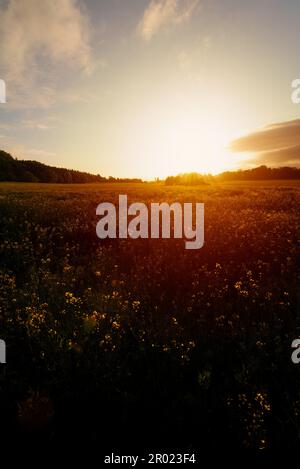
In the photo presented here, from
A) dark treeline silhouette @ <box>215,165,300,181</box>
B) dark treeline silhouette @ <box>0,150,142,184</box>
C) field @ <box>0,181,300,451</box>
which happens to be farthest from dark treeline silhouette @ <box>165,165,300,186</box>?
field @ <box>0,181,300,451</box>

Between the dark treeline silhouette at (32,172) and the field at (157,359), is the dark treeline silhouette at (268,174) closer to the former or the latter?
the dark treeline silhouette at (32,172)

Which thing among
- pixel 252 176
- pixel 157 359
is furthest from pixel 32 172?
pixel 157 359

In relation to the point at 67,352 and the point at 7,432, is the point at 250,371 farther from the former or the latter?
the point at 7,432

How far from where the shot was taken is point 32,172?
88812 millimetres

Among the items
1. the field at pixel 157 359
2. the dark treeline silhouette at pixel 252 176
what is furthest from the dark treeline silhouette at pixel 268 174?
the field at pixel 157 359

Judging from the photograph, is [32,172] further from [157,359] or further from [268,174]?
[157,359]

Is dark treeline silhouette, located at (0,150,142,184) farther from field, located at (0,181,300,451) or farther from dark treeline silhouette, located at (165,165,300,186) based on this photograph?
field, located at (0,181,300,451)

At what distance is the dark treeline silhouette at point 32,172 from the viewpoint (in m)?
80.9

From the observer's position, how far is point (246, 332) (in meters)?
5.06

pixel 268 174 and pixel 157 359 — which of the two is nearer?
pixel 157 359

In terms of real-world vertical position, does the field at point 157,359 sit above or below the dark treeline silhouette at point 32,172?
below

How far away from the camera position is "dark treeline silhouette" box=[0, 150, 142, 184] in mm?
80875

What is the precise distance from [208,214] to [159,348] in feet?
27.6
